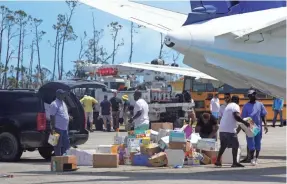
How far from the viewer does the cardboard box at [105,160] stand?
1518 centimetres

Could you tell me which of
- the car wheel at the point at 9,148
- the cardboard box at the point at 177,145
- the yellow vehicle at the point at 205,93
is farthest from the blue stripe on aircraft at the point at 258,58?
the yellow vehicle at the point at 205,93

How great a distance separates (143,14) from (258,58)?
2815 mm

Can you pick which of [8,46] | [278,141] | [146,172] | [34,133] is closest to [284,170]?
[146,172]

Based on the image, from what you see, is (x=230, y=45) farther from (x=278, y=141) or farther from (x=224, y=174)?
(x=278, y=141)

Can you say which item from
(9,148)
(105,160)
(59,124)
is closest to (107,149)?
(105,160)

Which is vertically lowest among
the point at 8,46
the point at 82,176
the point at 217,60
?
the point at 82,176

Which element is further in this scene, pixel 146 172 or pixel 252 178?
pixel 146 172

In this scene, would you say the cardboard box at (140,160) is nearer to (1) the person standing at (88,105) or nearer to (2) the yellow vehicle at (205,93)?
(1) the person standing at (88,105)

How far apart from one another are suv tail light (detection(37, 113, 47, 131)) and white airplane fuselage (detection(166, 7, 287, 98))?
460 centimetres

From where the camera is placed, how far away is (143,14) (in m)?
14.7

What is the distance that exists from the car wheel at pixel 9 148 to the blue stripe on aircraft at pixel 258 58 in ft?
18.6

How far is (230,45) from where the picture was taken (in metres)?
13.0

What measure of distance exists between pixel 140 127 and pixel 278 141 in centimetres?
848

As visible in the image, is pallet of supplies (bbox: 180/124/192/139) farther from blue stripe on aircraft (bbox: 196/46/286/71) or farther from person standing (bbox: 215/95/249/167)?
blue stripe on aircraft (bbox: 196/46/286/71)
